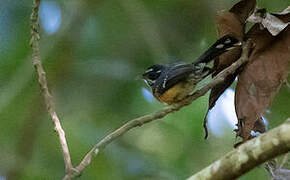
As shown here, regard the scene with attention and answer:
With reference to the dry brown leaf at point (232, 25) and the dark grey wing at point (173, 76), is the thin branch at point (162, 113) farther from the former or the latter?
the dark grey wing at point (173, 76)

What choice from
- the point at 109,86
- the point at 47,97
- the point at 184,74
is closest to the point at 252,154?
the point at 47,97

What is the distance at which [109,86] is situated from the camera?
3.86 metres

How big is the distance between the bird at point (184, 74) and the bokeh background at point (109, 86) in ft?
1.07

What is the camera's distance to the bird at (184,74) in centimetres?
272

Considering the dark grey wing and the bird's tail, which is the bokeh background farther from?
the bird's tail

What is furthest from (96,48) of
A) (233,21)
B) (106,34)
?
(233,21)

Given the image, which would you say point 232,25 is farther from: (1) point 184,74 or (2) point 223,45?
(1) point 184,74

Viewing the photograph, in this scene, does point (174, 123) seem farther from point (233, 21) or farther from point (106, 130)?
point (233, 21)

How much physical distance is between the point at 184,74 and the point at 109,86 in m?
0.91

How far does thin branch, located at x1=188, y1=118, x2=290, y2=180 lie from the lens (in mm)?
1603

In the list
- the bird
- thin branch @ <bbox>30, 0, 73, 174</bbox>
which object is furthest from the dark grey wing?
thin branch @ <bbox>30, 0, 73, 174</bbox>

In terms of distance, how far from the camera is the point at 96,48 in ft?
12.7

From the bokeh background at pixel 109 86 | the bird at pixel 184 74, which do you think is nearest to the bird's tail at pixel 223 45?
the bird at pixel 184 74

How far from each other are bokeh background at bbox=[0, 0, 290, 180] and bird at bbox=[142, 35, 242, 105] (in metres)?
0.33
